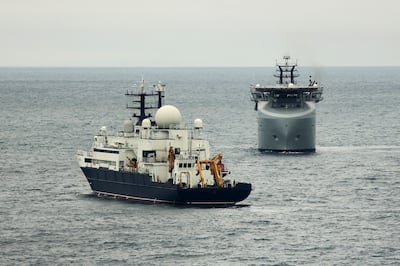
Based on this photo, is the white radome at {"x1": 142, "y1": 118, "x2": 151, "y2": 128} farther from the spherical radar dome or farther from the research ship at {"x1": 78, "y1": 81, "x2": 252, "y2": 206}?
the spherical radar dome

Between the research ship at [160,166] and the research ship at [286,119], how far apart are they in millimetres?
33102

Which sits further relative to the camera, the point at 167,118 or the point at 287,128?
the point at 287,128

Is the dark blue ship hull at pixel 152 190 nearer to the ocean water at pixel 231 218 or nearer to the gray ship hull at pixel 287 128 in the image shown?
the ocean water at pixel 231 218

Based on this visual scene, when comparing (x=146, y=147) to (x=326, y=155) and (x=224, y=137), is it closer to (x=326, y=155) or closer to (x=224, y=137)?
(x=326, y=155)

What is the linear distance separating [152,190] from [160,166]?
2.40 m

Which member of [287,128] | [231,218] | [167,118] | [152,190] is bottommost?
[231,218]

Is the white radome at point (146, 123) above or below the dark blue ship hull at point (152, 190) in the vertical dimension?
above

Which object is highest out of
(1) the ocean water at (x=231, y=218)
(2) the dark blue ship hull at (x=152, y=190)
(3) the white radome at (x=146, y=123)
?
(3) the white radome at (x=146, y=123)

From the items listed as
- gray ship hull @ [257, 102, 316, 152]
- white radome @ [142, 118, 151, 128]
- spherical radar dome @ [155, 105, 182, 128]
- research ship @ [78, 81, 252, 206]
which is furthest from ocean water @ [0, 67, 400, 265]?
spherical radar dome @ [155, 105, 182, 128]

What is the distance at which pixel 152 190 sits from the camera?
101062 millimetres

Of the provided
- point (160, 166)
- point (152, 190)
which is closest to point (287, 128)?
point (160, 166)

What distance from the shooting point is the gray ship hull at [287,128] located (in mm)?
141375

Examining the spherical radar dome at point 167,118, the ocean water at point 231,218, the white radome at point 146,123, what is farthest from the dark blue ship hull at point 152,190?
the spherical radar dome at point 167,118

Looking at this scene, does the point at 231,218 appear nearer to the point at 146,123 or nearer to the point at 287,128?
the point at 146,123
